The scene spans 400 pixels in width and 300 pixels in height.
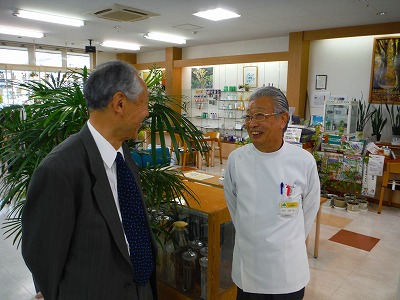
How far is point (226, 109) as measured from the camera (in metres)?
9.55

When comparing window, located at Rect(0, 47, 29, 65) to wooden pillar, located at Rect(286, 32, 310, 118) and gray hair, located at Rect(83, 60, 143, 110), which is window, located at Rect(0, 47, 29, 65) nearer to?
wooden pillar, located at Rect(286, 32, 310, 118)

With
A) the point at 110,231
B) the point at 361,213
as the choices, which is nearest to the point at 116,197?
the point at 110,231

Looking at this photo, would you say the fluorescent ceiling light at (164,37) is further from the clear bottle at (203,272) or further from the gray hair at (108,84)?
the gray hair at (108,84)

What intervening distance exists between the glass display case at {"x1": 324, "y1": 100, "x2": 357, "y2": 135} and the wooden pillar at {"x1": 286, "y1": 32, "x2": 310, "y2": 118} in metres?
1.32

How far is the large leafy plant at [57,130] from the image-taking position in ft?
5.52

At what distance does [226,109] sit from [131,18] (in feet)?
14.0

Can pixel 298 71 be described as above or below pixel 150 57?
below

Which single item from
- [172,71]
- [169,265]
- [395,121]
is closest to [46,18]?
[172,71]

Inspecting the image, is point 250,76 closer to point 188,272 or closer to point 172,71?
point 172,71

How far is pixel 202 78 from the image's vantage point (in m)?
10.2

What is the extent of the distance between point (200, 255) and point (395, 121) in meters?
5.92

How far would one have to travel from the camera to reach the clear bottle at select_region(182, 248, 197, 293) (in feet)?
7.48

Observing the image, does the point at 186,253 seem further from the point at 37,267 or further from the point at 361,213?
the point at 361,213

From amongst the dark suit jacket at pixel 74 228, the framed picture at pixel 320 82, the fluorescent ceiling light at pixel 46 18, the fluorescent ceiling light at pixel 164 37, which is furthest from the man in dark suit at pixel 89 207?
the fluorescent ceiling light at pixel 164 37
